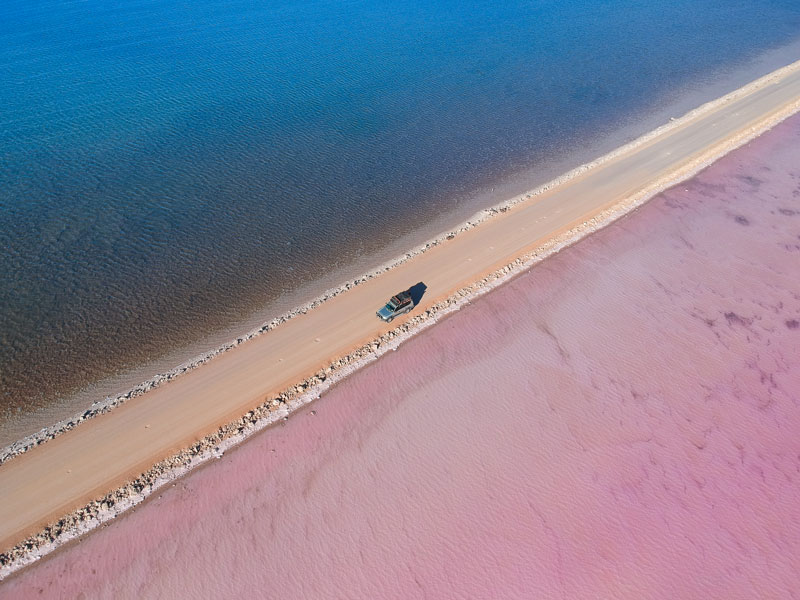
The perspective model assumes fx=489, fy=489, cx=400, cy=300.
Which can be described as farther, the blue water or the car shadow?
the blue water

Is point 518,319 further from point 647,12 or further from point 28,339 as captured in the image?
point 647,12

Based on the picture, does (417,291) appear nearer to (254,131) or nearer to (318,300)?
(318,300)

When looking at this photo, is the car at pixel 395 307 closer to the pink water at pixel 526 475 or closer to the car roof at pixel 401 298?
the car roof at pixel 401 298

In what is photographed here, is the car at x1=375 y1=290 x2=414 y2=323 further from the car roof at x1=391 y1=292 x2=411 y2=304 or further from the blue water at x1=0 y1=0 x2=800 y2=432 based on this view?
the blue water at x1=0 y1=0 x2=800 y2=432

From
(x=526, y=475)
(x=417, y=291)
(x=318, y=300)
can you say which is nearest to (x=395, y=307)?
(x=417, y=291)

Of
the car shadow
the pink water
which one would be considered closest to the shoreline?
the car shadow

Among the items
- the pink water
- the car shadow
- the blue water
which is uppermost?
the blue water

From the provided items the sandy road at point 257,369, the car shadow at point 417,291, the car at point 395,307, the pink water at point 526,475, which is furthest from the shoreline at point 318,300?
the pink water at point 526,475
